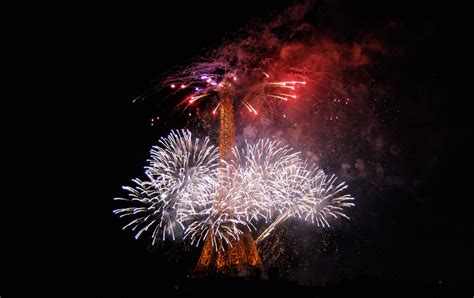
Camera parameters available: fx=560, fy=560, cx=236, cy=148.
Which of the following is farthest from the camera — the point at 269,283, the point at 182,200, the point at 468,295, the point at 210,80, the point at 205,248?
the point at 468,295

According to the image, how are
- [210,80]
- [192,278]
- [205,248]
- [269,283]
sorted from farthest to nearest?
[205,248] < [192,278] < [269,283] < [210,80]

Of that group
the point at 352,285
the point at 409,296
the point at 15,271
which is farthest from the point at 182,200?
the point at 409,296

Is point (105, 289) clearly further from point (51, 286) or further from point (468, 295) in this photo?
point (468, 295)

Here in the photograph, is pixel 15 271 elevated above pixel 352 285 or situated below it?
below

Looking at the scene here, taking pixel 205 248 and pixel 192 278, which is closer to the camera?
pixel 192 278

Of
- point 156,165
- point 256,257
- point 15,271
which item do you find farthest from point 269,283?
point 15,271

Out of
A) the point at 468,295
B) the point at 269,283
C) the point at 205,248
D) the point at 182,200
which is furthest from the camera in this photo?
the point at 468,295

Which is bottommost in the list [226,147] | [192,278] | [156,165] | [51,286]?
[51,286]

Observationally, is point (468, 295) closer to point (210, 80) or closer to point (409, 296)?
point (409, 296)

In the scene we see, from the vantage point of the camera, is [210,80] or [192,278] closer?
[210,80]
